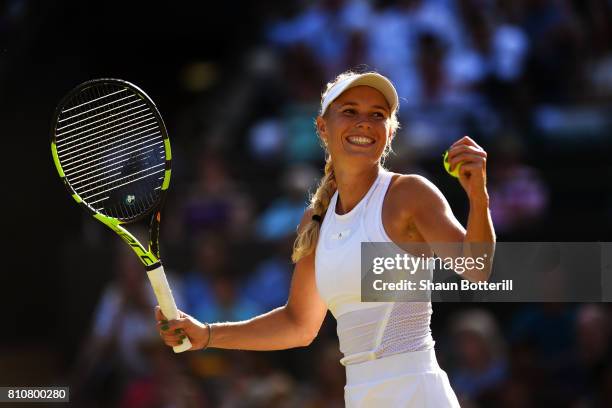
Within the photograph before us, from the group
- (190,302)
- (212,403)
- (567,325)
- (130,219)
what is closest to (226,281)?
(190,302)

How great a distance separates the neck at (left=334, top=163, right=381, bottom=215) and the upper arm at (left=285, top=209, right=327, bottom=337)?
0.17 meters

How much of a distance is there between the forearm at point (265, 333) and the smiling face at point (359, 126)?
585 millimetres

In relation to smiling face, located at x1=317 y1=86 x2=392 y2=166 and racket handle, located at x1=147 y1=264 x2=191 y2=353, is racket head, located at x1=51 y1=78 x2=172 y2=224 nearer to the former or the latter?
racket handle, located at x1=147 y1=264 x2=191 y2=353

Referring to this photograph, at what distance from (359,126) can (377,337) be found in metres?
0.66

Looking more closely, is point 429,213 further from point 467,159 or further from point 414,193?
point 467,159

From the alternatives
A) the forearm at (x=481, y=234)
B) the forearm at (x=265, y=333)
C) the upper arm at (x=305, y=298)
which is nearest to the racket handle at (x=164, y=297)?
the forearm at (x=265, y=333)

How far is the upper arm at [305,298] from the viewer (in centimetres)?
386

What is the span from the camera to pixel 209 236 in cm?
707

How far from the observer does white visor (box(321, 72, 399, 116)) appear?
364 centimetres

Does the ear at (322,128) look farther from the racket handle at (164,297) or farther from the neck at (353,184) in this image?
the racket handle at (164,297)

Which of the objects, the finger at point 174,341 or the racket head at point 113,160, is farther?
the racket head at point 113,160

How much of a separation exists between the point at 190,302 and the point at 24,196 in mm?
2185

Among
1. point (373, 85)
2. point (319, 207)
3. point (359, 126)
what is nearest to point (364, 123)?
point (359, 126)

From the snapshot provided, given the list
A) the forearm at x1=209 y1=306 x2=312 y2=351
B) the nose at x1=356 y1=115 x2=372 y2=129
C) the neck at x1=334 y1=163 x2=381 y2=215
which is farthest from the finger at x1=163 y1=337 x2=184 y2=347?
the nose at x1=356 y1=115 x2=372 y2=129
